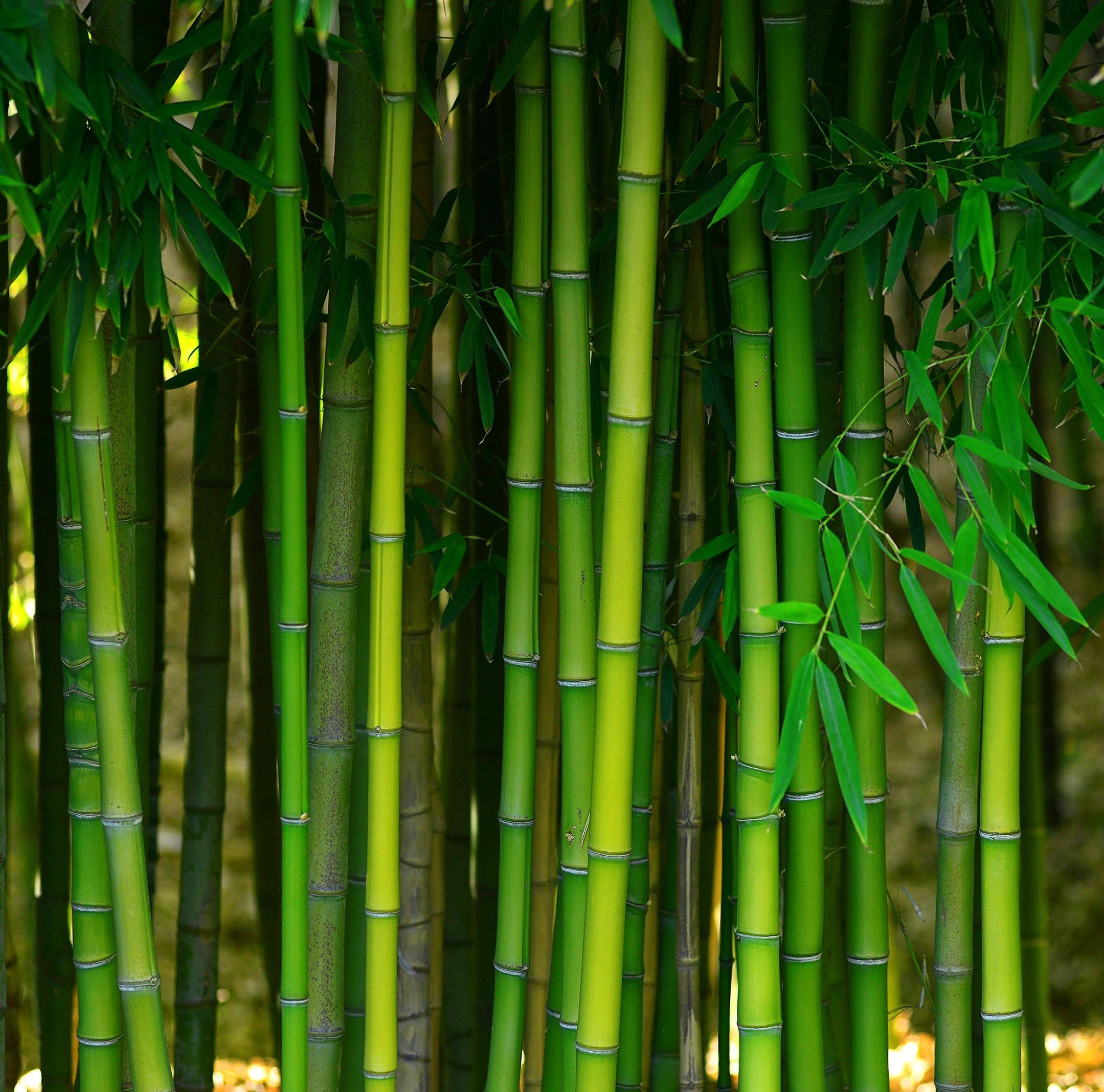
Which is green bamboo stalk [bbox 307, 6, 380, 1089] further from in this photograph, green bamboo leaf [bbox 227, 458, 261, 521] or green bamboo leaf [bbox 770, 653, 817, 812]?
green bamboo leaf [bbox 770, 653, 817, 812]

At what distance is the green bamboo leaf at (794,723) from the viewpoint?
965 mm

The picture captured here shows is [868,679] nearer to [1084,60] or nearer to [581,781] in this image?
[581,781]

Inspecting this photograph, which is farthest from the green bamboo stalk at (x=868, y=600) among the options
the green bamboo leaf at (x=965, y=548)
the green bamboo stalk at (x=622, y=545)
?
the green bamboo stalk at (x=622, y=545)

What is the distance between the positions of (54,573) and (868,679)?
130 centimetres

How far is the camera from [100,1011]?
1.32 metres

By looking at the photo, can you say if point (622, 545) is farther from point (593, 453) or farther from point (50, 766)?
point (50, 766)

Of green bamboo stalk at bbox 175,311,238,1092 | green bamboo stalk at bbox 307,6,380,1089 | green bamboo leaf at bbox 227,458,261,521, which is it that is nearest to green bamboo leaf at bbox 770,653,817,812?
green bamboo stalk at bbox 307,6,380,1089

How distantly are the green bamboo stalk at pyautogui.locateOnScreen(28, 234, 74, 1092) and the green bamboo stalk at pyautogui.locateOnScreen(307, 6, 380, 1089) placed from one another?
0.55 m

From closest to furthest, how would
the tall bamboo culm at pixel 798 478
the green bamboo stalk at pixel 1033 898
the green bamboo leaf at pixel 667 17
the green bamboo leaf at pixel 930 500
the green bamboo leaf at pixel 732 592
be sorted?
the green bamboo leaf at pixel 667 17
the green bamboo leaf at pixel 930 500
the tall bamboo culm at pixel 798 478
the green bamboo leaf at pixel 732 592
the green bamboo stalk at pixel 1033 898

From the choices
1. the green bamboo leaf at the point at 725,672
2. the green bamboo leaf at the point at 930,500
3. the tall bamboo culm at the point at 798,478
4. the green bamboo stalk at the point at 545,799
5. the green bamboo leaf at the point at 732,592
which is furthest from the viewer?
the green bamboo stalk at the point at 545,799

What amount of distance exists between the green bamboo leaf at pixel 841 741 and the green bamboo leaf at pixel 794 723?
0.04 feet

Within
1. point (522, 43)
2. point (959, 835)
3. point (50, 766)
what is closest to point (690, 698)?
point (959, 835)

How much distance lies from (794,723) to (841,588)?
0.50ft

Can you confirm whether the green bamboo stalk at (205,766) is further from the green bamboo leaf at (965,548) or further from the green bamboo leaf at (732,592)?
the green bamboo leaf at (965,548)
